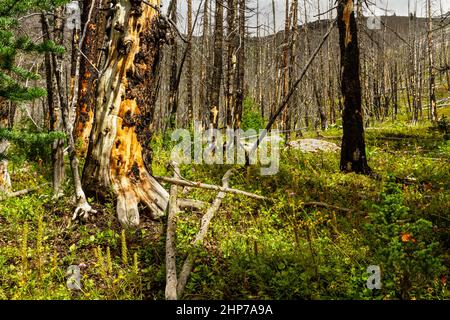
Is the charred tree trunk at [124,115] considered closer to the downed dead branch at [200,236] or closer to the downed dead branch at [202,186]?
the downed dead branch at [200,236]

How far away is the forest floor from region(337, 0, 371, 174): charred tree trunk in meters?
0.72

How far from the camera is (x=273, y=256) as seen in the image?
133 inches

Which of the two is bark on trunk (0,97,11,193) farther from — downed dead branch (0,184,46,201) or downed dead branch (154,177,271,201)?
downed dead branch (154,177,271,201)

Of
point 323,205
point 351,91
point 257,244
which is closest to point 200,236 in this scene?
point 257,244

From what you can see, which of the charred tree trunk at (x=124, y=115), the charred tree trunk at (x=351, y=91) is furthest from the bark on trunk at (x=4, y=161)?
the charred tree trunk at (x=351, y=91)

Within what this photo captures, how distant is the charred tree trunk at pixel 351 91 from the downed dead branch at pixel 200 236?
2.66 meters

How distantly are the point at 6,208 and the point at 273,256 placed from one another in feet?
11.1

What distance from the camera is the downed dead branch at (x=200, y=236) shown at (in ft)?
10.1

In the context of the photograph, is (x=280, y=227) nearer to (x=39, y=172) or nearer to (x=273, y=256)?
(x=273, y=256)

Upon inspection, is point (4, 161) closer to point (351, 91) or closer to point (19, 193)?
point (19, 193)

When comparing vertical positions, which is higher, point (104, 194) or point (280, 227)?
point (104, 194)

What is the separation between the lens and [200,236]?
12.8 ft
